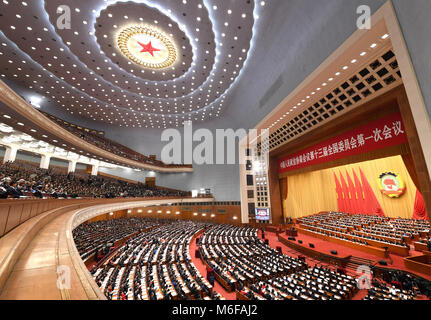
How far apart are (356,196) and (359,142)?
13033 millimetres

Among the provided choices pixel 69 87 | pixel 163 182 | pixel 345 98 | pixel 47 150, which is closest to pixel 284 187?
pixel 345 98

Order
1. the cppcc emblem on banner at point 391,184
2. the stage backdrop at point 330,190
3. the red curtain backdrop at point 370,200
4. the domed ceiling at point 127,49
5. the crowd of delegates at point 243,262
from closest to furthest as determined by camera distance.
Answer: the crowd of delegates at point 243,262, the domed ceiling at point 127,49, the cppcc emblem on banner at point 391,184, the stage backdrop at point 330,190, the red curtain backdrop at point 370,200

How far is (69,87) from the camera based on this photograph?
17156mm

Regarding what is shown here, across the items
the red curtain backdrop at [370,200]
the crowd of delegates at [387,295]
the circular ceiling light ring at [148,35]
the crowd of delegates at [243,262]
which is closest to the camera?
the crowd of delegates at [387,295]

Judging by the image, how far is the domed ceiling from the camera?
33.0ft

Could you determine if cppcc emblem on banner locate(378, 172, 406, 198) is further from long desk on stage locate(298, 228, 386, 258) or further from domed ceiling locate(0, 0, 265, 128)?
domed ceiling locate(0, 0, 265, 128)

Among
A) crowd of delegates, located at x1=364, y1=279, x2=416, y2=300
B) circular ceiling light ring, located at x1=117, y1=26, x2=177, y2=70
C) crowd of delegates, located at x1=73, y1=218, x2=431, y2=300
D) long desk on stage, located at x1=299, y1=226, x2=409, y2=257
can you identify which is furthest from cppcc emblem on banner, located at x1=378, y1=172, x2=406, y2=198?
circular ceiling light ring, located at x1=117, y1=26, x2=177, y2=70

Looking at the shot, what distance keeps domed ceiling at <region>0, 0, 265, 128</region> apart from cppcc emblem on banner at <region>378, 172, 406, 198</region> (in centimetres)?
1842

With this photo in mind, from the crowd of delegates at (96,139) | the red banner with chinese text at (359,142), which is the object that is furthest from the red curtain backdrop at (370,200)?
the crowd of delegates at (96,139)

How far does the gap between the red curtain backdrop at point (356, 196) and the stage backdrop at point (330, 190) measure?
1.04ft

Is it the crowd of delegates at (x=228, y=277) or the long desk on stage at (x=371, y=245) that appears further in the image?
the long desk on stage at (x=371, y=245)

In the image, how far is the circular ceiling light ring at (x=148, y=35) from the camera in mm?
11727

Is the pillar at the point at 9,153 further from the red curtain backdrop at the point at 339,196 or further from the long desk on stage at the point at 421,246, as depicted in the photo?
the red curtain backdrop at the point at 339,196
